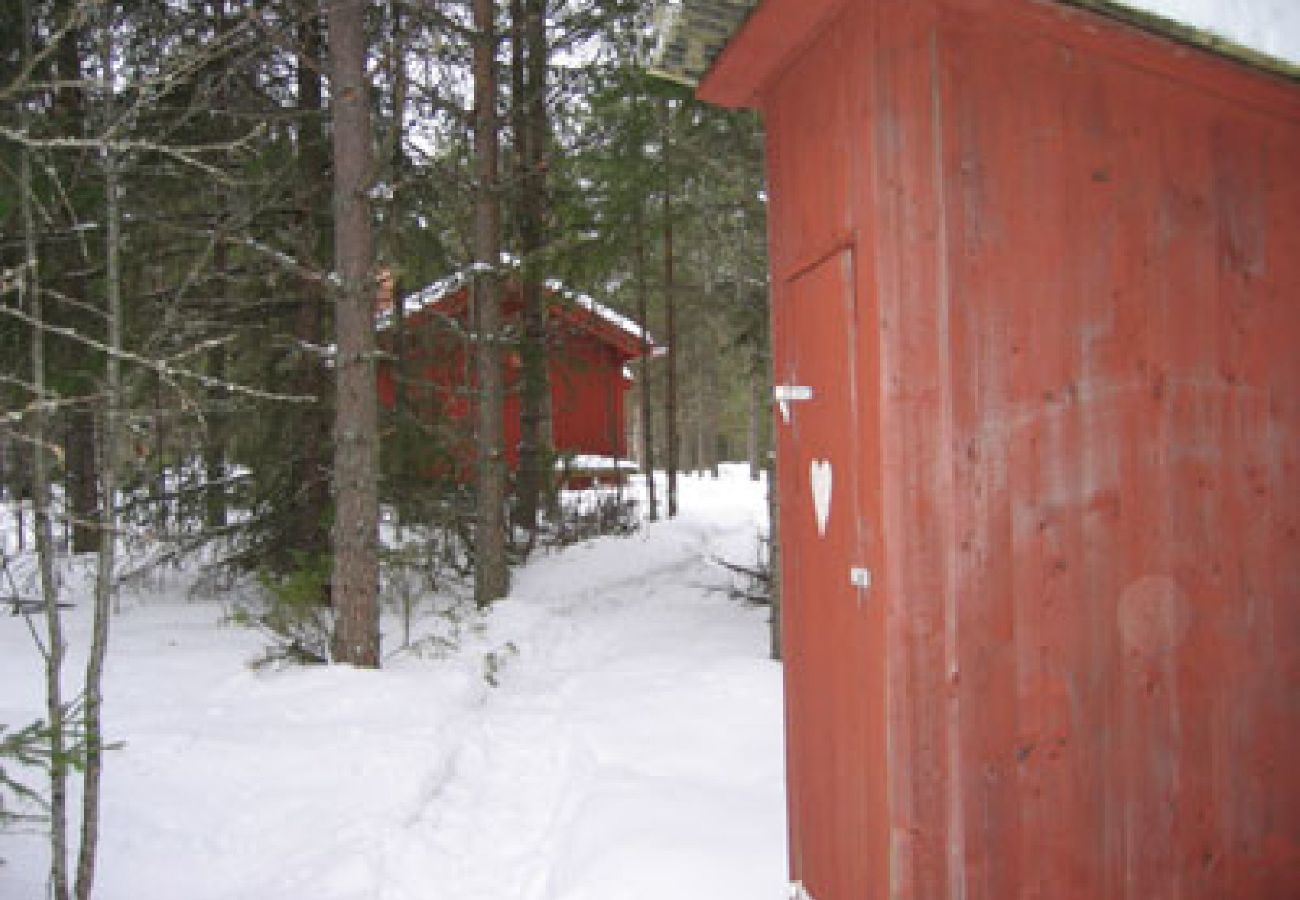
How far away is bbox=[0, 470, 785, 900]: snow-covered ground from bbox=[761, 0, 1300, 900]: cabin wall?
5.46 ft

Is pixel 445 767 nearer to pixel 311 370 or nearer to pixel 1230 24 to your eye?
pixel 311 370

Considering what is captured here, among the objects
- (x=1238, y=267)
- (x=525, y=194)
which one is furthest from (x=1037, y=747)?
(x=525, y=194)

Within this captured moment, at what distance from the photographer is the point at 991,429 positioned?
8.68 feet

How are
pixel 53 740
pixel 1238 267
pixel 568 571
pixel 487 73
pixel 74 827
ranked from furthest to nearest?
pixel 568 571 < pixel 487 73 < pixel 74 827 < pixel 53 740 < pixel 1238 267

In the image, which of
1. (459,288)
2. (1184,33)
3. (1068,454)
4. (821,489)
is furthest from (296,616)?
(1184,33)

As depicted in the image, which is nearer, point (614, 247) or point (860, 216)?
point (860, 216)

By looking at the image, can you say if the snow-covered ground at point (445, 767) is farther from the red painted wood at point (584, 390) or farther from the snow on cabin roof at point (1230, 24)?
the red painted wood at point (584, 390)

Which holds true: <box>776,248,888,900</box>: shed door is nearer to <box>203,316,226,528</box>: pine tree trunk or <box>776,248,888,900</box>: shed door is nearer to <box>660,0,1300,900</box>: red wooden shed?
<box>660,0,1300,900</box>: red wooden shed

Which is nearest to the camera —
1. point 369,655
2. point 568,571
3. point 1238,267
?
point 1238,267

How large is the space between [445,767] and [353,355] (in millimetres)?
3191

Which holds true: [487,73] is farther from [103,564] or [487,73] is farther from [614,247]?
[103,564]

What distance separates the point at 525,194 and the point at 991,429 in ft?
32.0

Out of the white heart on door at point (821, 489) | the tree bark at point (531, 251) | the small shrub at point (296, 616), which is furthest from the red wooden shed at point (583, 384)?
the white heart on door at point (821, 489)

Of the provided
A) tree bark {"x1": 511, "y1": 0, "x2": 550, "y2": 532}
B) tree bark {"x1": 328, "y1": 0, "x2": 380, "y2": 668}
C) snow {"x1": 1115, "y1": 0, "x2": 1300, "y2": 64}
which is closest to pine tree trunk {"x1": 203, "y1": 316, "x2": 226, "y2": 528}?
tree bark {"x1": 328, "y1": 0, "x2": 380, "y2": 668}
